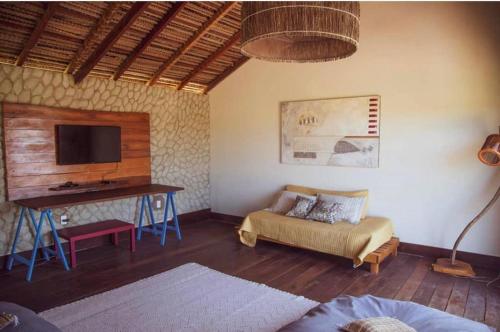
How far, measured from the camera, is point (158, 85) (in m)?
5.42

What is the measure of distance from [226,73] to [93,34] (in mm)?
2324

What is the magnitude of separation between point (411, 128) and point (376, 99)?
55 centimetres

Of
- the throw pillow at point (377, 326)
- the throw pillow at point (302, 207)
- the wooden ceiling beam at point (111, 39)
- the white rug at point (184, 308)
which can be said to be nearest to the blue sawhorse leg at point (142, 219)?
the white rug at point (184, 308)

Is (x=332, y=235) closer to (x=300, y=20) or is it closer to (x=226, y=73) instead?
(x=300, y=20)

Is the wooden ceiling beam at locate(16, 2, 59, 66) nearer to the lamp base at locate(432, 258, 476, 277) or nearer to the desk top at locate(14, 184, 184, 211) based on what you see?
the desk top at locate(14, 184, 184, 211)

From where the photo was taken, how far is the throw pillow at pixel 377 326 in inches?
66.0

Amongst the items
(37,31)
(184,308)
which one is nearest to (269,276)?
(184,308)

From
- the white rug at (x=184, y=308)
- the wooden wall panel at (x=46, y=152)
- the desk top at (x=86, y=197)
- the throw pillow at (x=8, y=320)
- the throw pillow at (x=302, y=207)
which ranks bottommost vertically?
the white rug at (x=184, y=308)

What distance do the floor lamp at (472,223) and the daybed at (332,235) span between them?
0.53m

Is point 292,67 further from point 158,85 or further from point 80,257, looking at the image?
point 80,257

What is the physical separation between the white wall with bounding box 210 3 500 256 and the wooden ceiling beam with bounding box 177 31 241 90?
31.8 inches

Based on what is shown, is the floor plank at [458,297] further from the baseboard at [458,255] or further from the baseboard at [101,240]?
the baseboard at [101,240]

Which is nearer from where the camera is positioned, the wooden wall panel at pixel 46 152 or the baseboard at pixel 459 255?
the baseboard at pixel 459 255

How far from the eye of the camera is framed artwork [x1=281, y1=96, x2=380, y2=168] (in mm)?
4551
